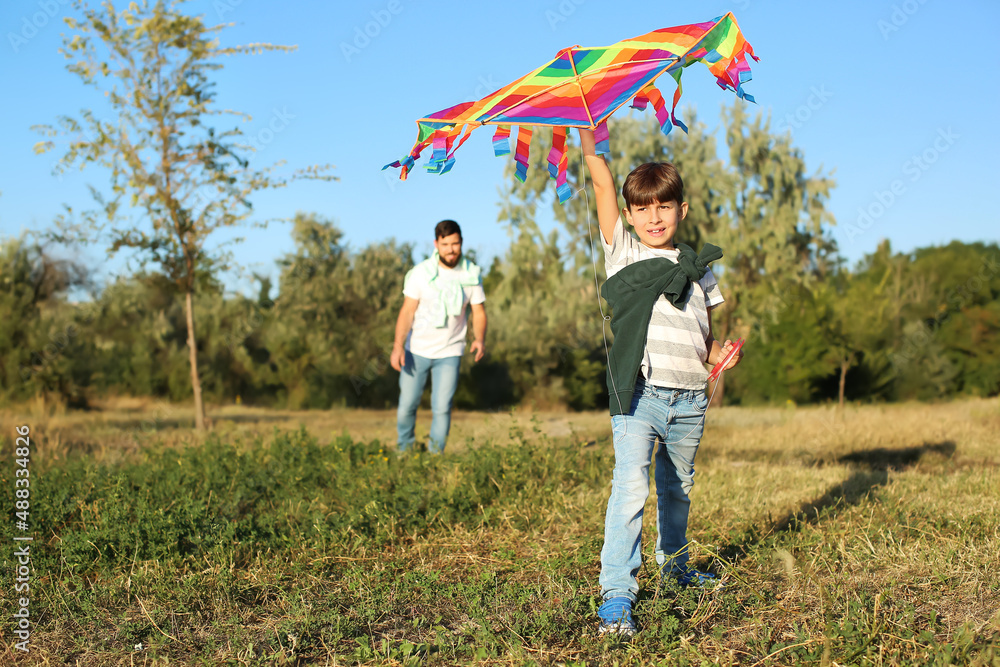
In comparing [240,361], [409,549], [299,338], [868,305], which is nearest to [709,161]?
[868,305]

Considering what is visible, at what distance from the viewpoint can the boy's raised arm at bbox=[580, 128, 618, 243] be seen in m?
2.88

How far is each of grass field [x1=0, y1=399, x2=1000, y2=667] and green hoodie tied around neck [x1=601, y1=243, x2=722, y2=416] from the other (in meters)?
0.80

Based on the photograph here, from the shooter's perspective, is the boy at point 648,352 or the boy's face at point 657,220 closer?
the boy at point 648,352

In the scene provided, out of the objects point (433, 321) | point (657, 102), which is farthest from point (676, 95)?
point (433, 321)

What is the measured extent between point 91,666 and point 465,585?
1.39 meters

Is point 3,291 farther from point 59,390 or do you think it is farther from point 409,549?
point 409,549

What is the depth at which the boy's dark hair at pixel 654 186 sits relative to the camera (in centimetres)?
296

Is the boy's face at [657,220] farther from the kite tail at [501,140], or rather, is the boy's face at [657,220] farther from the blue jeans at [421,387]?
the blue jeans at [421,387]

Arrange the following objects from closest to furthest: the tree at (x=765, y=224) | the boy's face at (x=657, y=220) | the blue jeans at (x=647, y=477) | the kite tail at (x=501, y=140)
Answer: the blue jeans at (x=647, y=477), the boy's face at (x=657, y=220), the kite tail at (x=501, y=140), the tree at (x=765, y=224)

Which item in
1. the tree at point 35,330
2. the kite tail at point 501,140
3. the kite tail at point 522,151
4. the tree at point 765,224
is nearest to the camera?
the kite tail at point 501,140

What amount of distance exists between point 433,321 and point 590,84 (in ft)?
10.4

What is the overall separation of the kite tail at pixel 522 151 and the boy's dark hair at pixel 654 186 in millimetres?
488

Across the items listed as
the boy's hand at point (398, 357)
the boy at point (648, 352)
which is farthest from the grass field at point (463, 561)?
the boy's hand at point (398, 357)

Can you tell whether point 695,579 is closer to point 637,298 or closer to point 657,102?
point 637,298
